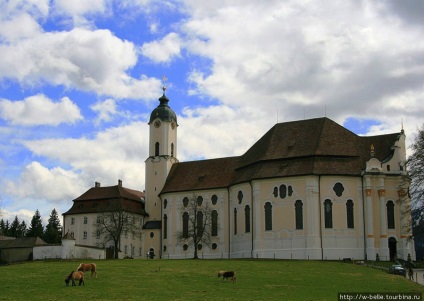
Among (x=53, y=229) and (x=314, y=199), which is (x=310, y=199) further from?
(x=53, y=229)

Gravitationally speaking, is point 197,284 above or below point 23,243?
below

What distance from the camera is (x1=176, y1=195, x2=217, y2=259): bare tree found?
3196 inches

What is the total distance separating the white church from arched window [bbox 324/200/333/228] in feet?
0.34

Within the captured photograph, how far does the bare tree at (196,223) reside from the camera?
266ft

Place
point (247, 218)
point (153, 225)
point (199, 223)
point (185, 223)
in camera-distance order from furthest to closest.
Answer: point (153, 225)
point (185, 223)
point (199, 223)
point (247, 218)

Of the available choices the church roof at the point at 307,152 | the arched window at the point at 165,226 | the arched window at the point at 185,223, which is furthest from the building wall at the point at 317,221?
the arched window at the point at 165,226

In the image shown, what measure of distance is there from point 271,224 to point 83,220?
32.5 m

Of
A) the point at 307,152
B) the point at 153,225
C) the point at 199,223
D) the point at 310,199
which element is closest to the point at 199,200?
the point at 199,223

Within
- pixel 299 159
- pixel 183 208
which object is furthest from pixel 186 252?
pixel 299 159

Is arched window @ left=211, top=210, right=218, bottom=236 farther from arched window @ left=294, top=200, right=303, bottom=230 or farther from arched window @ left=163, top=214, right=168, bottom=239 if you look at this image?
arched window @ left=294, top=200, right=303, bottom=230

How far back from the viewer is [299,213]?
7175cm

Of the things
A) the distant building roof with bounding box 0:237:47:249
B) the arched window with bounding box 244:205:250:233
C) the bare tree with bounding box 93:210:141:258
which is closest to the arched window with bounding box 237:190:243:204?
the arched window with bounding box 244:205:250:233

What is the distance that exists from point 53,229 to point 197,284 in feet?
331

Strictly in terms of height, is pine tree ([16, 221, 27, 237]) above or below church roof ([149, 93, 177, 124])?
below
